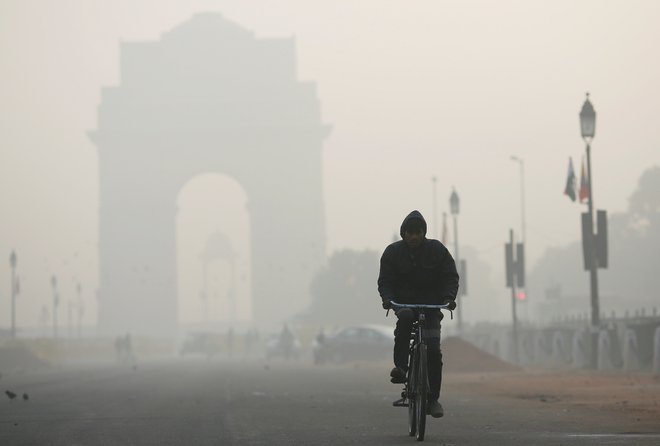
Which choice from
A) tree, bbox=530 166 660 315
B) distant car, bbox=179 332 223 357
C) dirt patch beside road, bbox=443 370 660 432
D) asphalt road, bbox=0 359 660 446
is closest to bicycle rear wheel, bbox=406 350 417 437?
asphalt road, bbox=0 359 660 446

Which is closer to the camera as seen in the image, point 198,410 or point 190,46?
point 198,410

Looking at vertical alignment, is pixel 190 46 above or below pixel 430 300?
above

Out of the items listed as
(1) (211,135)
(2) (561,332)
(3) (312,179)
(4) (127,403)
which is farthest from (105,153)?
(4) (127,403)

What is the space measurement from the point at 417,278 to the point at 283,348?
171ft

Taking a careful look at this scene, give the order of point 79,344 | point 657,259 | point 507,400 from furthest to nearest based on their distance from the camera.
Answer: point 657,259 → point 79,344 → point 507,400

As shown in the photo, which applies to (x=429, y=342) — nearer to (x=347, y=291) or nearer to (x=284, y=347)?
(x=284, y=347)

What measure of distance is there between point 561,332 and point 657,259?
7651 centimetres

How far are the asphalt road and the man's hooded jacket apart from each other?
119cm

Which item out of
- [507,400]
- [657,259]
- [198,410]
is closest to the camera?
[198,410]

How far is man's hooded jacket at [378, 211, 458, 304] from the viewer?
1216 cm

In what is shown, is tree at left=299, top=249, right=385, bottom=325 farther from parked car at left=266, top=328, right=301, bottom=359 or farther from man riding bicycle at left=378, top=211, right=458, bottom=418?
man riding bicycle at left=378, top=211, right=458, bottom=418

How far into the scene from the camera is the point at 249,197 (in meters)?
→ 137

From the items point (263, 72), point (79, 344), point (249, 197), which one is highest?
point (263, 72)

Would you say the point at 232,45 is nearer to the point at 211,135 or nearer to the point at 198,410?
the point at 211,135
